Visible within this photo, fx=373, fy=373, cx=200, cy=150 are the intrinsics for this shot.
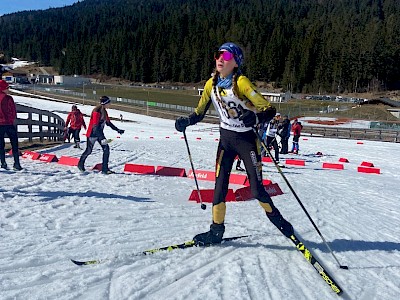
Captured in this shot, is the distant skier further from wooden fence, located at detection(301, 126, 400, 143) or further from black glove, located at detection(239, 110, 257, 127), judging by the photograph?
wooden fence, located at detection(301, 126, 400, 143)

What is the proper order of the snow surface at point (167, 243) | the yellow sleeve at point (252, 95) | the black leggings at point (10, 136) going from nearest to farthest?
the snow surface at point (167, 243), the yellow sleeve at point (252, 95), the black leggings at point (10, 136)

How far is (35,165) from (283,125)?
38.6 ft

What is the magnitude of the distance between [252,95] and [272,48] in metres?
132

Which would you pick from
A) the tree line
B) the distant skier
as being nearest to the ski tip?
the distant skier

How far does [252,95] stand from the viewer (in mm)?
4199

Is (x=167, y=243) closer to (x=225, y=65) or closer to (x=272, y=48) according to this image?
(x=225, y=65)

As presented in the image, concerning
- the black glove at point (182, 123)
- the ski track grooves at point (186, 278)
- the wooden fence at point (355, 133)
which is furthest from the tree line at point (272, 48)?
the ski track grooves at point (186, 278)

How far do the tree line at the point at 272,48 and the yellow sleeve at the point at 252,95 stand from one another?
11427cm

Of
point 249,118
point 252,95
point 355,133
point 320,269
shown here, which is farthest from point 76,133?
point 355,133

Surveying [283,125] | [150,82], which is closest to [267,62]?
[150,82]

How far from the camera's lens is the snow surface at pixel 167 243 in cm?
355

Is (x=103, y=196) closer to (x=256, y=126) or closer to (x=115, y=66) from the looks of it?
(x=256, y=126)

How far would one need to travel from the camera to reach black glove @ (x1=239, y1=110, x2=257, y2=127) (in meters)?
4.32

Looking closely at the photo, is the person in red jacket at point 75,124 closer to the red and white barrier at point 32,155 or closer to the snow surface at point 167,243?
the red and white barrier at point 32,155
